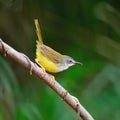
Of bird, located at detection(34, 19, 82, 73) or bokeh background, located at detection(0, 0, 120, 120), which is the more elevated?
bird, located at detection(34, 19, 82, 73)

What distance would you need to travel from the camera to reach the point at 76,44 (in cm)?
334

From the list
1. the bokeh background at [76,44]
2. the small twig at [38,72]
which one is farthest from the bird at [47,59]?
the bokeh background at [76,44]

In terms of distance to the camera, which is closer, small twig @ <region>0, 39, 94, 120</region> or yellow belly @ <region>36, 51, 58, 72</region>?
small twig @ <region>0, 39, 94, 120</region>

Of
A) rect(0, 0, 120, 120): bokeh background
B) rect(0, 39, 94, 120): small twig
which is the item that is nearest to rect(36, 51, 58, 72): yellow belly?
rect(0, 39, 94, 120): small twig

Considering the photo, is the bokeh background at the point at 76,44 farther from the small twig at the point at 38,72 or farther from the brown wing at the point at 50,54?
the small twig at the point at 38,72

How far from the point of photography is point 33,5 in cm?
318

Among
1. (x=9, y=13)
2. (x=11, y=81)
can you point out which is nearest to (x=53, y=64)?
(x=11, y=81)

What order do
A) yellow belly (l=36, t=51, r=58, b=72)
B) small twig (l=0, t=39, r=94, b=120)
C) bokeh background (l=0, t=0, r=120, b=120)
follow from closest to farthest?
1. small twig (l=0, t=39, r=94, b=120)
2. yellow belly (l=36, t=51, r=58, b=72)
3. bokeh background (l=0, t=0, r=120, b=120)

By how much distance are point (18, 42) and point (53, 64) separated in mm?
1233

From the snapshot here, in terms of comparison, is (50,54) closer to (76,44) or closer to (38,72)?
(38,72)

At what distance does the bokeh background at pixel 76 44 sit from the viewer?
317cm

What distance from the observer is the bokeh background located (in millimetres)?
3170

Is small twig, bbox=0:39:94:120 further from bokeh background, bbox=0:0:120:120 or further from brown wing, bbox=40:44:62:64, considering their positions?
bokeh background, bbox=0:0:120:120

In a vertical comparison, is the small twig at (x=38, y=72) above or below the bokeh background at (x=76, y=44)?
above
